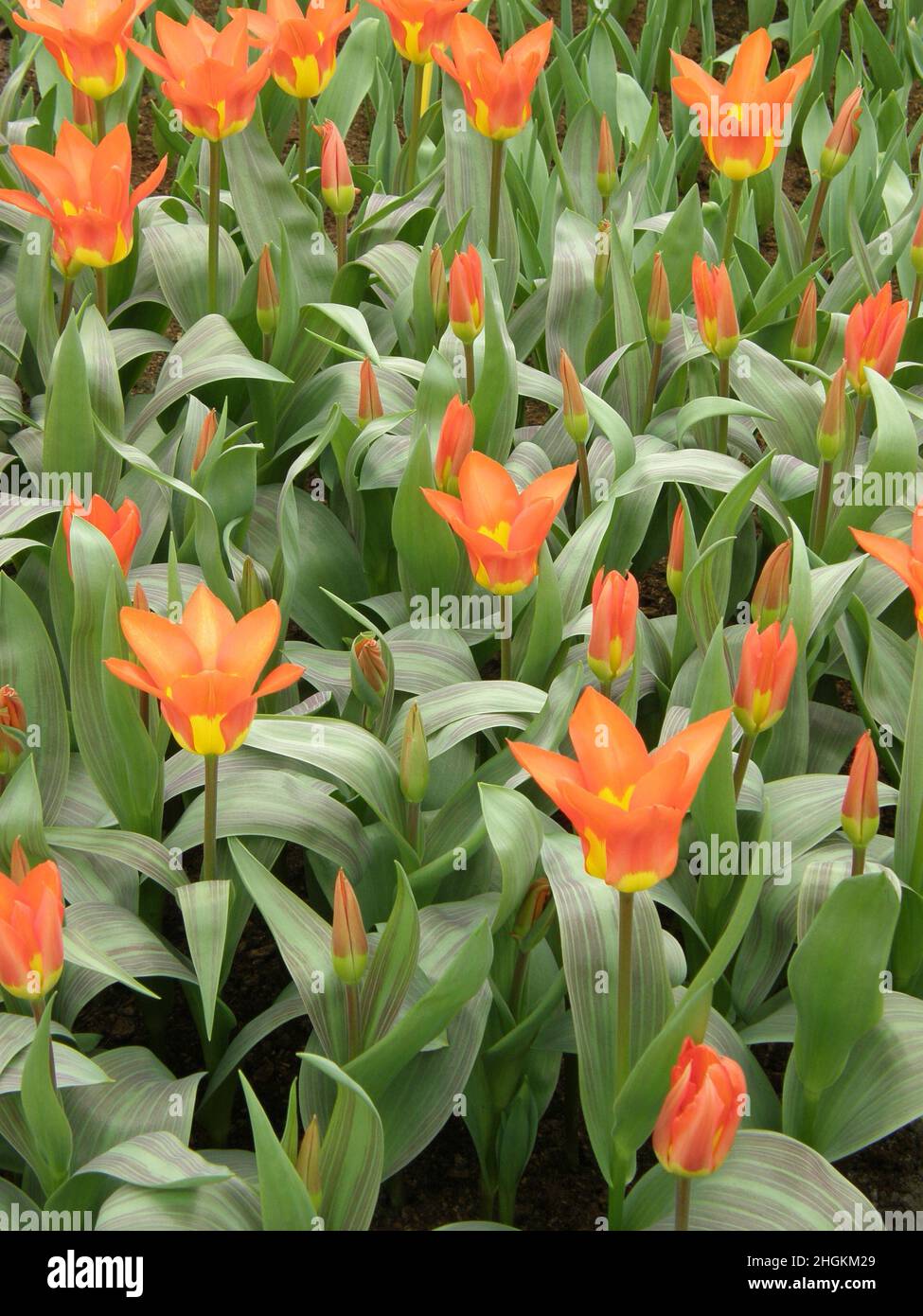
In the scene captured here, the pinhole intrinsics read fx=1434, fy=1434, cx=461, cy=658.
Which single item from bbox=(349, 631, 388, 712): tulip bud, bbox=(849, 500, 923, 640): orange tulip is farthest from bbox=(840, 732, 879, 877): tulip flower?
bbox=(349, 631, 388, 712): tulip bud

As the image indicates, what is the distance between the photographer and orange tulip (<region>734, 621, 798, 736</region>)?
1235 mm

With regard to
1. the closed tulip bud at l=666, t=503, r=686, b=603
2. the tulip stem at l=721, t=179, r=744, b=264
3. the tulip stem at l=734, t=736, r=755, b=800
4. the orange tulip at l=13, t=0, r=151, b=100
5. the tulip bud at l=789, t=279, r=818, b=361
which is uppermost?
the orange tulip at l=13, t=0, r=151, b=100

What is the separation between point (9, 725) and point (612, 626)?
0.57m

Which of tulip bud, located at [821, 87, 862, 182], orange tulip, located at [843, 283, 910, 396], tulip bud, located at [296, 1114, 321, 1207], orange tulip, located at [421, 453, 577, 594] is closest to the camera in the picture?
tulip bud, located at [296, 1114, 321, 1207]

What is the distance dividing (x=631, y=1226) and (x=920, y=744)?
1.61 feet

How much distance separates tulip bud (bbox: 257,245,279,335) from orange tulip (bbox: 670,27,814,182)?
0.59m

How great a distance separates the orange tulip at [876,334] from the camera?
1.61 m

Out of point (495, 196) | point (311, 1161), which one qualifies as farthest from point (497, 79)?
point (311, 1161)

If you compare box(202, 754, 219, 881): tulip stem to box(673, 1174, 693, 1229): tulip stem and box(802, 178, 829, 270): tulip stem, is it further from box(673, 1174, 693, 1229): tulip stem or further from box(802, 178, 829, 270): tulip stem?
box(802, 178, 829, 270): tulip stem

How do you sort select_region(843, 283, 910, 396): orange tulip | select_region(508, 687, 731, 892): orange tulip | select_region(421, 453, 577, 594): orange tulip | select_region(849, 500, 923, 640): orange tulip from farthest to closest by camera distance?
select_region(843, 283, 910, 396): orange tulip
select_region(421, 453, 577, 594): orange tulip
select_region(849, 500, 923, 640): orange tulip
select_region(508, 687, 731, 892): orange tulip

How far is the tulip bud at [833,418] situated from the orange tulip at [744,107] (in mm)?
421

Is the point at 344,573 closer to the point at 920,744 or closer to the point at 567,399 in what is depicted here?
the point at 567,399

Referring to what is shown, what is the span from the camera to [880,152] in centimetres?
269

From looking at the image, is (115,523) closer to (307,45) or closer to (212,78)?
(212,78)
